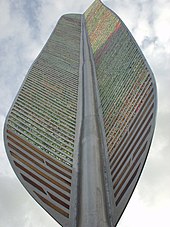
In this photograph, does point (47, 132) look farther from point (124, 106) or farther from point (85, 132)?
point (124, 106)

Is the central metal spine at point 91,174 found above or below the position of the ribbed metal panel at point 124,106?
below

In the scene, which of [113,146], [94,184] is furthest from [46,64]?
[94,184]

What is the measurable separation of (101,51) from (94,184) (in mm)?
24077

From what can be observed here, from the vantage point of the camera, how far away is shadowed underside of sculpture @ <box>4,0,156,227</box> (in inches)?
742

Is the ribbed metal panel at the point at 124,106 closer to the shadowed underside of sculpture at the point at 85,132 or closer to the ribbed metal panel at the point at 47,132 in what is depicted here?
the shadowed underside of sculpture at the point at 85,132

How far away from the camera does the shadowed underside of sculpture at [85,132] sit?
18844 mm

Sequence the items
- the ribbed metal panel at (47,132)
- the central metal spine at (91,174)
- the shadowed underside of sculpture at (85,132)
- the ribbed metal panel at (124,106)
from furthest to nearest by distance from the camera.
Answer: the ribbed metal panel at (124,106)
the ribbed metal panel at (47,132)
the shadowed underside of sculpture at (85,132)
the central metal spine at (91,174)

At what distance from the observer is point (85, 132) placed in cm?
2481

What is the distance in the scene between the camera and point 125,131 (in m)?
22.9

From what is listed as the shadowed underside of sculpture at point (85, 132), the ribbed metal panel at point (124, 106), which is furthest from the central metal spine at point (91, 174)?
the ribbed metal panel at point (124, 106)

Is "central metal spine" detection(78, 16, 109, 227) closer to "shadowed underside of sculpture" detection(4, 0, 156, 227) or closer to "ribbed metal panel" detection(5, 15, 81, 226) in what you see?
"shadowed underside of sculpture" detection(4, 0, 156, 227)

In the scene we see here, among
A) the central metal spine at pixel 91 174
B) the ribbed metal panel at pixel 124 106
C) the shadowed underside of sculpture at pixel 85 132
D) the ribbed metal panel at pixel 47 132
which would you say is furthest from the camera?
the ribbed metal panel at pixel 124 106

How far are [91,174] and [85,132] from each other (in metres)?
4.99

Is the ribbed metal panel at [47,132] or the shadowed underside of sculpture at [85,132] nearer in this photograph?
the shadowed underside of sculpture at [85,132]
